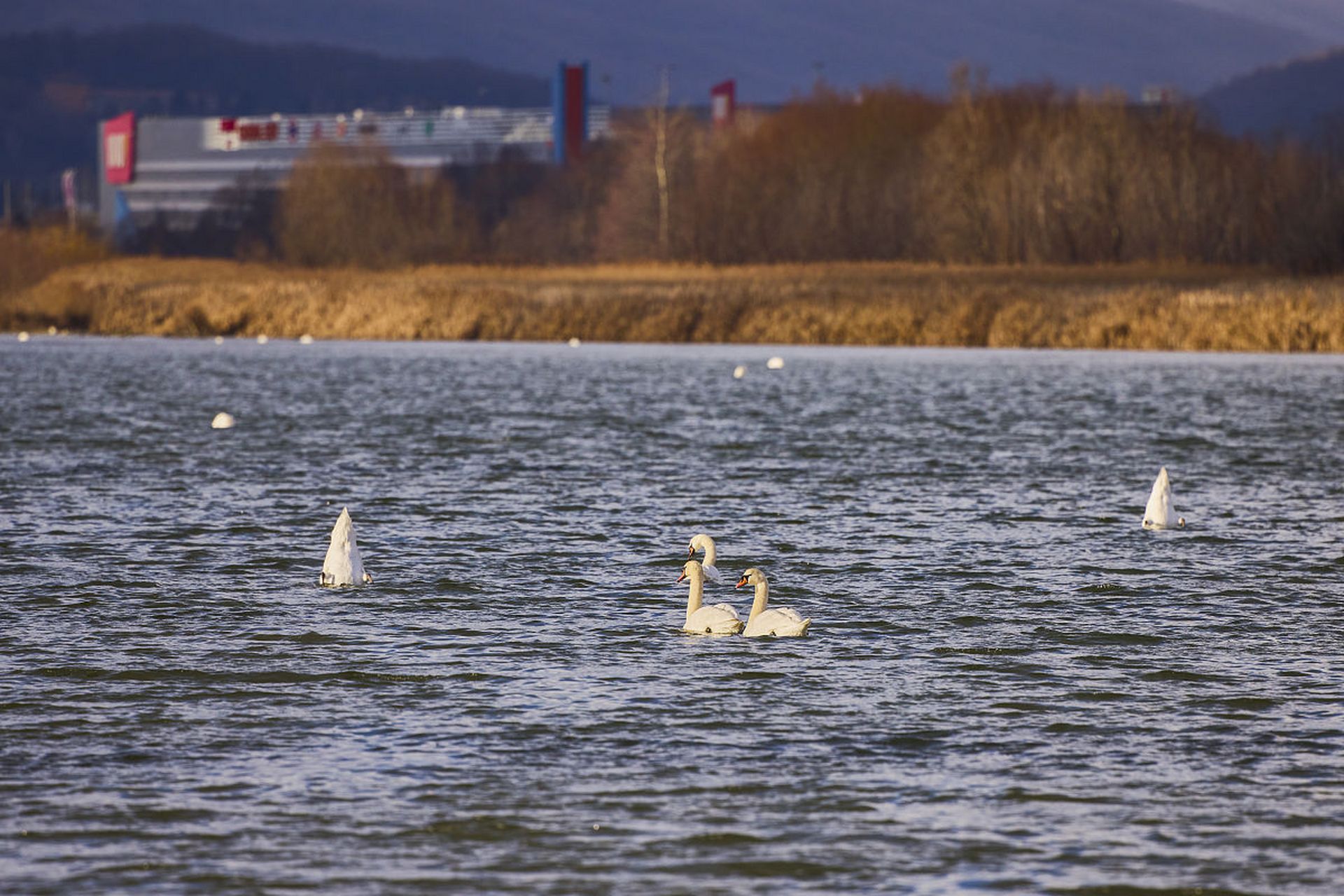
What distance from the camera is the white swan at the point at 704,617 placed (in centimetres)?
1452

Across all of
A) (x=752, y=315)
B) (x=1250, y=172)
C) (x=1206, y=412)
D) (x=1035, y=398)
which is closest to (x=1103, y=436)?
(x=1206, y=412)

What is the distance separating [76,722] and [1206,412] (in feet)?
98.5

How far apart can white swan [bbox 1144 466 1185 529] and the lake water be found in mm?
372

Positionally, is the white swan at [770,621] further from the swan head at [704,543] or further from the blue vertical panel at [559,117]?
the blue vertical panel at [559,117]

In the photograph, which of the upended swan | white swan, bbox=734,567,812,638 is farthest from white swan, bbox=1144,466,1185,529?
white swan, bbox=734,567,812,638

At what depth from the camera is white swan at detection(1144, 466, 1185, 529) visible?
20.9 meters

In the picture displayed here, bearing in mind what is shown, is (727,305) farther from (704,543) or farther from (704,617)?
(704,617)

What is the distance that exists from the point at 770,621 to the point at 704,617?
0.49 meters

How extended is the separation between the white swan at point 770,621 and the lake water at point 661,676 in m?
0.11

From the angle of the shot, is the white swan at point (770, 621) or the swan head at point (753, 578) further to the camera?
the swan head at point (753, 578)

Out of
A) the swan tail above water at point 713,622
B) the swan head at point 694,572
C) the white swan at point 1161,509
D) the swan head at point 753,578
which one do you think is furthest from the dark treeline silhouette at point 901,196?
the swan tail above water at point 713,622

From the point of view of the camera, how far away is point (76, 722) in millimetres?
11648

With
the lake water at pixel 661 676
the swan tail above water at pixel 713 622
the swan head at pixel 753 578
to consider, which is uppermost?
the swan head at pixel 753 578

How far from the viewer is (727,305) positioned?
2496 inches
